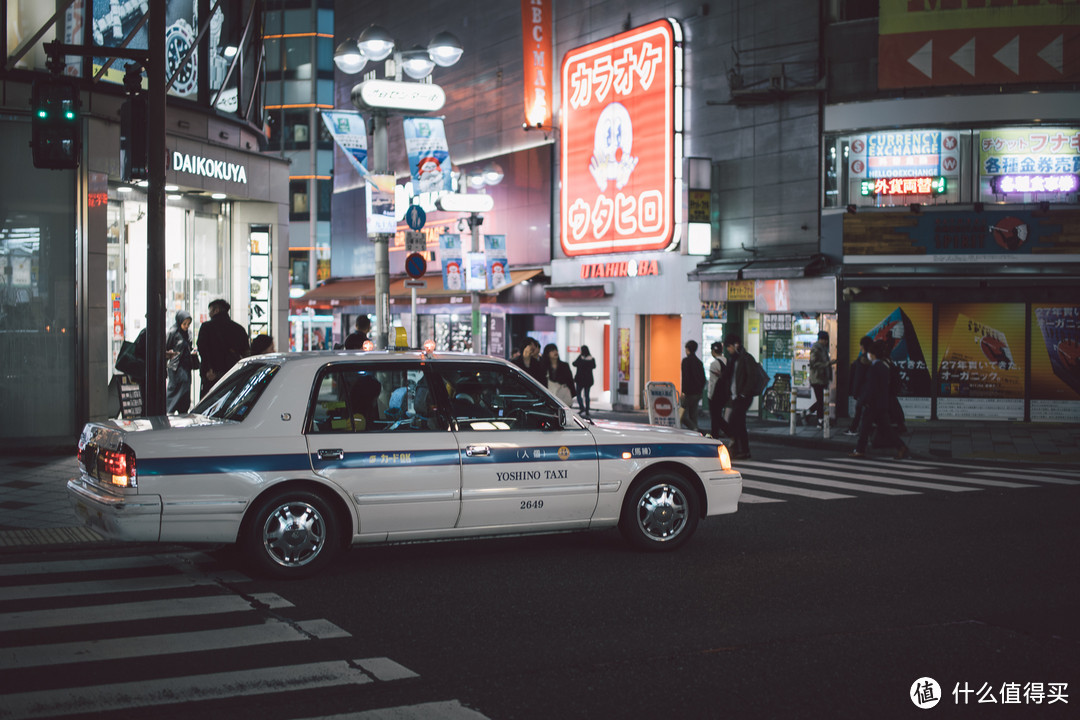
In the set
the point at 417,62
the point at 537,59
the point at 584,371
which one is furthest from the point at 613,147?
the point at 417,62

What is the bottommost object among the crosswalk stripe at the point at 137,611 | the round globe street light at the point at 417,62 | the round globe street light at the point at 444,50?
the crosswalk stripe at the point at 137,611

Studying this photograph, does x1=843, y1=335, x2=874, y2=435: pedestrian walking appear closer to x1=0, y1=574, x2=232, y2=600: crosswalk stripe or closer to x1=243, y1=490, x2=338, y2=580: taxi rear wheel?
x1=243, y1=490, x2=338, y2=580: taxi rear wheel

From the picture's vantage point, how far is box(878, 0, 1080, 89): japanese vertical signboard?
2164 centimetres

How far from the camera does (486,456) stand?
811 centimetres

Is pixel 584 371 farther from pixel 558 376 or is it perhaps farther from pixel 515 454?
pixel 515 454

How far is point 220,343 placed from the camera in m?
13.3

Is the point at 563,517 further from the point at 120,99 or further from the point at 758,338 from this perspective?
the point at 758,338

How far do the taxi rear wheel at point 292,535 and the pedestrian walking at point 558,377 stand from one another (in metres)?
8.06

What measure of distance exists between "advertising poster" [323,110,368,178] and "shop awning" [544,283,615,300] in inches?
423

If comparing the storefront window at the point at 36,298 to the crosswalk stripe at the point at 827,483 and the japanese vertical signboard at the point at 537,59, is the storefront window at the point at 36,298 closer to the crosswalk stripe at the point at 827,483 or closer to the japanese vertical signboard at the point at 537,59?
the crosswalk stripe at the point at 827,483

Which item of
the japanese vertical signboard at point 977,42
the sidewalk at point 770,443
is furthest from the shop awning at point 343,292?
the japanese vertical signboard at point 977,42

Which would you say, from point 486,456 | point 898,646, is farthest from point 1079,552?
point 486,456

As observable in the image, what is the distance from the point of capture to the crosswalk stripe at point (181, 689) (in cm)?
496

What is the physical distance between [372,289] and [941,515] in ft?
105
